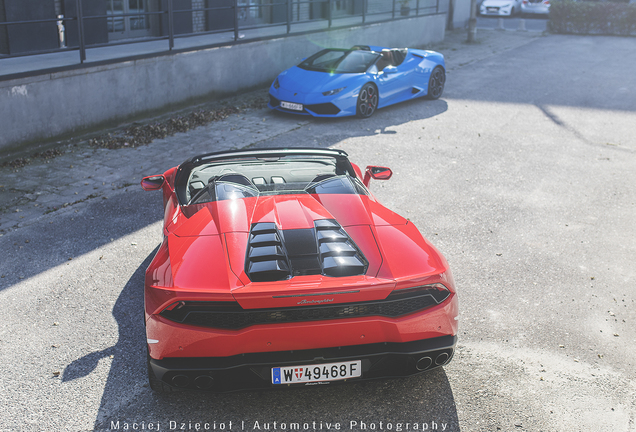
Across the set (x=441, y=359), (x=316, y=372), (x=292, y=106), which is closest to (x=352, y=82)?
(x=292, y=106)

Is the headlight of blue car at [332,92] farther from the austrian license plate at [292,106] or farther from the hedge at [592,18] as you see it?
the hedge at [592,18]

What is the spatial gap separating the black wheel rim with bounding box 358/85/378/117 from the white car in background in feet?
77.6

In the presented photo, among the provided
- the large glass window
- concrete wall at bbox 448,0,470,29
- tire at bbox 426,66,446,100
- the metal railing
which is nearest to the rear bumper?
the metal railing

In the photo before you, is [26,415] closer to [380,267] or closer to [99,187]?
[380,267]

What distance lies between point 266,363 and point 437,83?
35.7 ft

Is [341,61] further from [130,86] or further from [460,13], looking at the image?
[460,13]

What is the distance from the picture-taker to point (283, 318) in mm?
2998

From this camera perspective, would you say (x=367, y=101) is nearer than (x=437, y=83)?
Yes

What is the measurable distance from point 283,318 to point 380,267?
626 mm

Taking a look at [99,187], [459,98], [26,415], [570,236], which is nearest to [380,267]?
[26,415]

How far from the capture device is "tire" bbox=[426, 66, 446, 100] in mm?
12586

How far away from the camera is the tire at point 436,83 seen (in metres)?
12.6

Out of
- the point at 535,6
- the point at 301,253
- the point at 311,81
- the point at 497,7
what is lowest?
the point at 301,253

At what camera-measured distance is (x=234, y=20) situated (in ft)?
41.4
